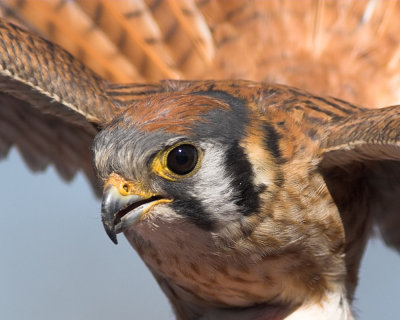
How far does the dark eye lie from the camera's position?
9.28 ft

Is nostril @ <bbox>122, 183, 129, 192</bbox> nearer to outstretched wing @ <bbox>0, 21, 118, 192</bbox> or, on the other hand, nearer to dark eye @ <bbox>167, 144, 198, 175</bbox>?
dark eye @ <bbox>167, 144, 198, 175</bbox>

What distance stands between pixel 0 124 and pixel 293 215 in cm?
165

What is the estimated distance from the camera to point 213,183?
9.52 feet

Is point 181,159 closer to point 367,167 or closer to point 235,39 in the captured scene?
point 367,167

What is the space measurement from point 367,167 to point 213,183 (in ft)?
2.39

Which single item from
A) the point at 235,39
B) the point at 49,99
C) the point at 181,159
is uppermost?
the point at 235,39

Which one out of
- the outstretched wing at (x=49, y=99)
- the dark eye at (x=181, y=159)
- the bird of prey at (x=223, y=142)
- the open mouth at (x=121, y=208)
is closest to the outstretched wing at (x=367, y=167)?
the bird of prey at (x=223, y=142)

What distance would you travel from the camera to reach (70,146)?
4.06 metres

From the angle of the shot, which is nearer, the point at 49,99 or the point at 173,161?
the point at 173,161

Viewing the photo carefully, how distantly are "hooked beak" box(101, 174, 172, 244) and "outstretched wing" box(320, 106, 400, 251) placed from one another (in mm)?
662

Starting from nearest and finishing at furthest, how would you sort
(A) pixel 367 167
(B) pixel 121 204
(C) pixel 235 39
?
1. (B) pixel 121 204
2. (A) pixel 367 167
3. (C) pixel 235 39

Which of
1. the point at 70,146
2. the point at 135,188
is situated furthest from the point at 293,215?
the point at 70,146

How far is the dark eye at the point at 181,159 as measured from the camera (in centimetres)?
283

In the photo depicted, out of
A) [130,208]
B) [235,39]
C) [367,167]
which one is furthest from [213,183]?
[235,39]
